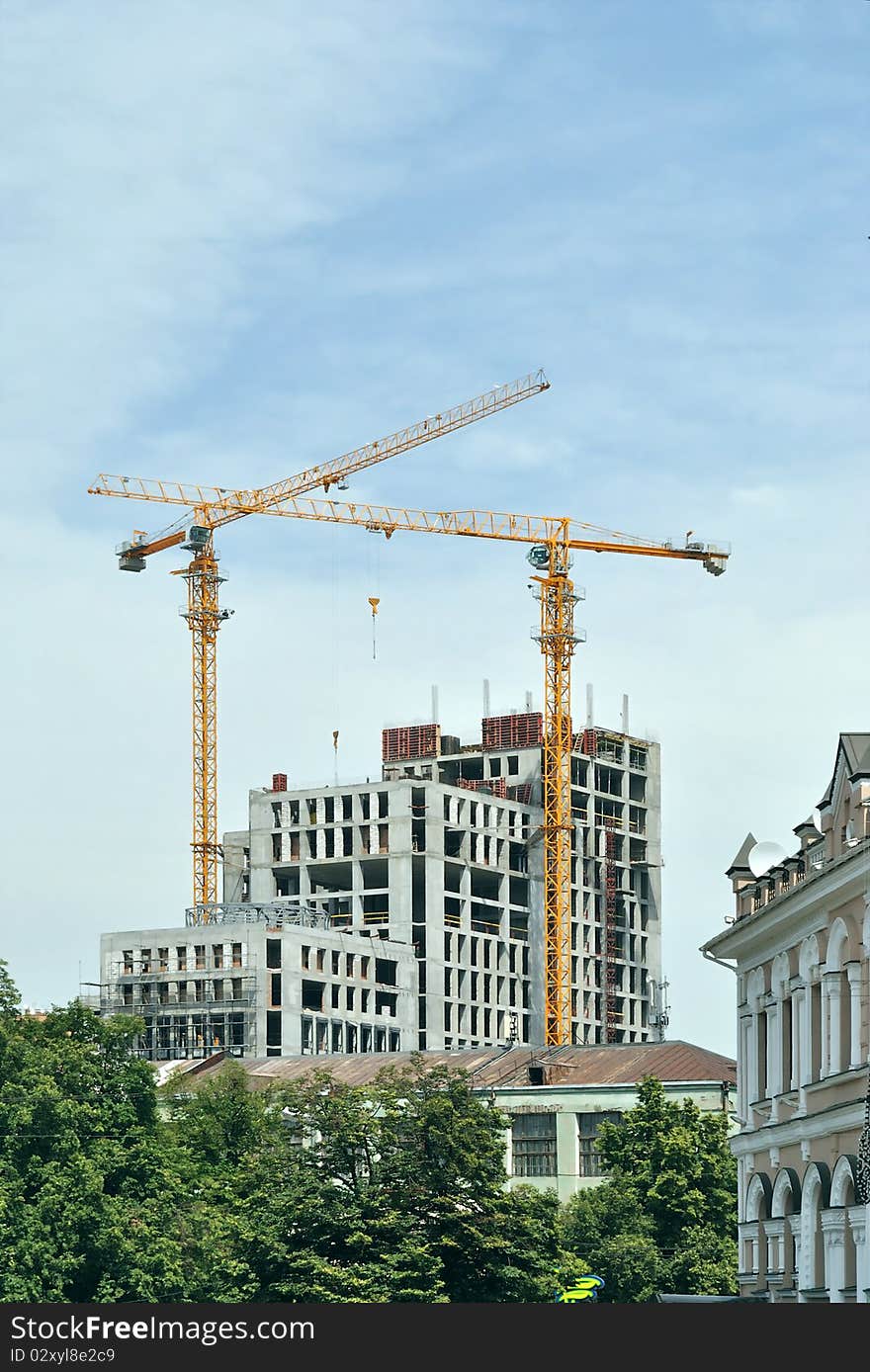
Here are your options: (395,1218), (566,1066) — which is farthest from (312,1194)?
(566,1066)

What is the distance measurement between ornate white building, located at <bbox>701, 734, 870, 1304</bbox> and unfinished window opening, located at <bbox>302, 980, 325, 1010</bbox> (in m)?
116

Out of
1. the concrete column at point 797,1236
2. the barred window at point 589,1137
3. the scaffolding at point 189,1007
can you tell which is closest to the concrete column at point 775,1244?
the concrete column at point 797,1236

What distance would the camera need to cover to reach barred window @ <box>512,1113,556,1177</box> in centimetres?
13312

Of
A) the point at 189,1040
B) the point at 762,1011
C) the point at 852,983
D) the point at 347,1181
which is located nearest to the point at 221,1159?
the point at 347,1181

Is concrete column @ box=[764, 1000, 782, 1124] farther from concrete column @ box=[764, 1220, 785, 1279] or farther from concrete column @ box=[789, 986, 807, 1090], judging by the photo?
concrete column @ box=[764, 1220, 785, 1279]

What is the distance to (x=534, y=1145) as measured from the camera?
439ft

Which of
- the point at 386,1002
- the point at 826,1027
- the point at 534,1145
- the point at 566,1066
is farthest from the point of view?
the point at 386,1002

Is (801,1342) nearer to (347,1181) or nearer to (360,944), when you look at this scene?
(347,1181)

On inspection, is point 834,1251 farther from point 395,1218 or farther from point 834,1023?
point 395,1218

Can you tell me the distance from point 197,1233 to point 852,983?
3493 cm

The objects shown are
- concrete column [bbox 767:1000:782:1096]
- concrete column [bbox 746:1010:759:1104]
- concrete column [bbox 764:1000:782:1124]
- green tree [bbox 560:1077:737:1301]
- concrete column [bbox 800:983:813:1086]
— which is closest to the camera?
concrete column [bbox 800:983:813:1086]

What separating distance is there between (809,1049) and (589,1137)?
240 ft

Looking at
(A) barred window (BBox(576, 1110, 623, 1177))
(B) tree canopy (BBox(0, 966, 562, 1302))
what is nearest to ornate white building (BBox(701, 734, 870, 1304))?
(B) tree canopy (BBox(0, 966, 562, 1302))

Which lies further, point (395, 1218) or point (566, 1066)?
point (566, 1066)
